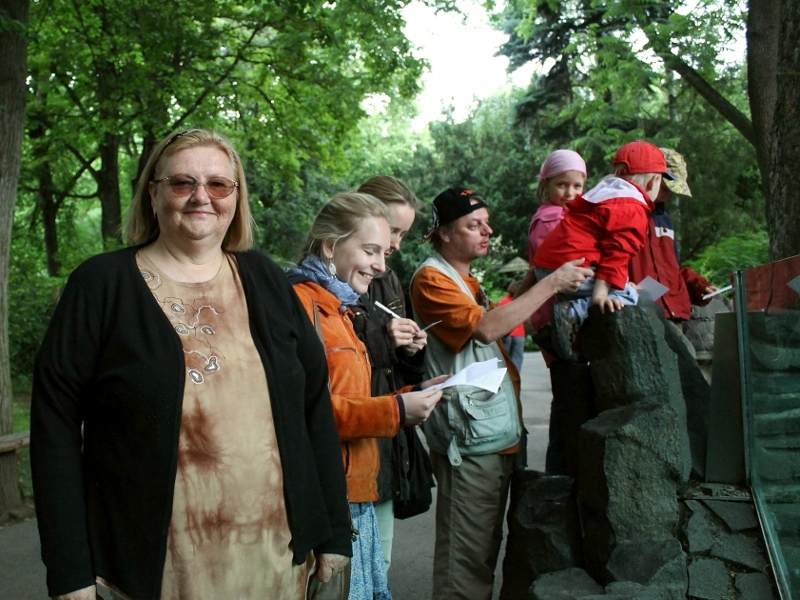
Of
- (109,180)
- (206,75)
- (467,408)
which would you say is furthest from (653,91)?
(467,408)

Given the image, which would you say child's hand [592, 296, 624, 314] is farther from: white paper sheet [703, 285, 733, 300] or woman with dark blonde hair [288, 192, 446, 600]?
woman with dark blonde hair [288, 192, 446, 600]

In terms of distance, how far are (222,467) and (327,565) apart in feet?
1.71

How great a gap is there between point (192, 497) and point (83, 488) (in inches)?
11.0

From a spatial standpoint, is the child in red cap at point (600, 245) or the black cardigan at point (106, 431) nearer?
the black cardigan at point (106, 431)

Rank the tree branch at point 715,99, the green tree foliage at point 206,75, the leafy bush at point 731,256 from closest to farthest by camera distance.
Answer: the tree branch at point 715,99
the green tree foliage at point 206,75
the leafy bush at point 731,256

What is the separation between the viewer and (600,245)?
148 inches

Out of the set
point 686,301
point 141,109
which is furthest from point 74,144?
point 686,301

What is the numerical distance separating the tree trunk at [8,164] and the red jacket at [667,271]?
5571mm

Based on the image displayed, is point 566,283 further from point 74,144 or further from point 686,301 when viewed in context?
point 74,144

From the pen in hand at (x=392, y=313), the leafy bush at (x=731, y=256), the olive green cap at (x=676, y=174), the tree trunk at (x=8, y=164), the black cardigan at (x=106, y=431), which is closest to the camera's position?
the black cardigan at (x=106, y=431)

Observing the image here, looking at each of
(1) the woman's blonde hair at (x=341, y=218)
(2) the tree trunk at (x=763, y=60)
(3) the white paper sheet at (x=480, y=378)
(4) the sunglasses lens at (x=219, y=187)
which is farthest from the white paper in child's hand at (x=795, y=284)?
(2) the tree trunk at (x=763, y=60)

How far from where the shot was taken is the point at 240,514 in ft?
7.31

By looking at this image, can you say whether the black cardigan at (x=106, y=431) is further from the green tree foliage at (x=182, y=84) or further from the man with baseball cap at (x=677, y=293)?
the green tree foliage at (x=182, y=84)

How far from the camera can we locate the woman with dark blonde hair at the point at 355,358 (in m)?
2.89
